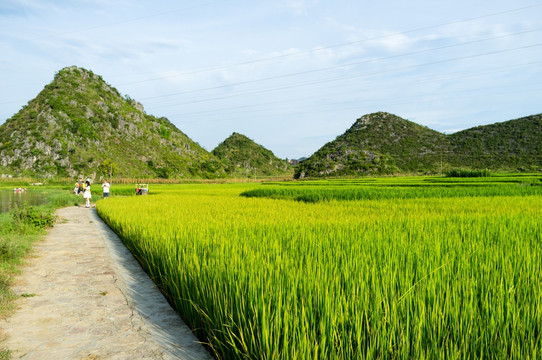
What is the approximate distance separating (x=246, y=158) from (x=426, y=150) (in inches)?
2564

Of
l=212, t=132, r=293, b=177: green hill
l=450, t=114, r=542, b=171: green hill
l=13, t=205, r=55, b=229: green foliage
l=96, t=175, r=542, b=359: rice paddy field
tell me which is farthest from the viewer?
l=212, t=132, r=293, b=177: green hill

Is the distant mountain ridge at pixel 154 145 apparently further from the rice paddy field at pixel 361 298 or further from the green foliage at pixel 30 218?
the rice paddy field at pixel 361 298

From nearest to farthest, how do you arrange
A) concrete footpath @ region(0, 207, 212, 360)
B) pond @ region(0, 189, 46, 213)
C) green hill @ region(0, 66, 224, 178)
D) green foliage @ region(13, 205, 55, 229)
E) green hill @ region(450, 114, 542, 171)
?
1. concrete footpath @ region(0, 207, 212, 360)
2. green foliage @ region(13, 205, 55, 229)
3. pond @ region(0, 189, 46, 213)
4. green hill @ region(450, 114, 542, 171)
5. green hill @ region(0, 66, 224, 178)

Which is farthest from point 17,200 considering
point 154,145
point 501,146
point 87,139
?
point 501,146

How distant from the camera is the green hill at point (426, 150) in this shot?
72775mm

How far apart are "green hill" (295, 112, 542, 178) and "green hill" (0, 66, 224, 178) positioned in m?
36.5

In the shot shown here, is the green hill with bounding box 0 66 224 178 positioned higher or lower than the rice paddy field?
higher

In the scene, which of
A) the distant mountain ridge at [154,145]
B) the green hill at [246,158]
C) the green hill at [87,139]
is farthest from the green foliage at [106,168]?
the green hill at [246,158]

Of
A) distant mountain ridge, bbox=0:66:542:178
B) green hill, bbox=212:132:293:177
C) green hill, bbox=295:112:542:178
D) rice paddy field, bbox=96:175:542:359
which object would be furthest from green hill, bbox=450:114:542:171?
rice paddy field, bbox=96:175:542:359

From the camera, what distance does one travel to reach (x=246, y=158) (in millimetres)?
128500

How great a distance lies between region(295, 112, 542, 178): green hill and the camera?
72.8 m

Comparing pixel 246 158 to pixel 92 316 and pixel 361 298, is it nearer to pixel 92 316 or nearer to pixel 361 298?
pixel 92 316

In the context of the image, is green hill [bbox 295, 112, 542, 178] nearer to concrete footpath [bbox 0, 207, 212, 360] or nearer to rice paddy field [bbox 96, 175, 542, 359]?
concrete footpath [bbox 0, 207, 212, 360]

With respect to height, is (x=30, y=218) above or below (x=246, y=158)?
below
